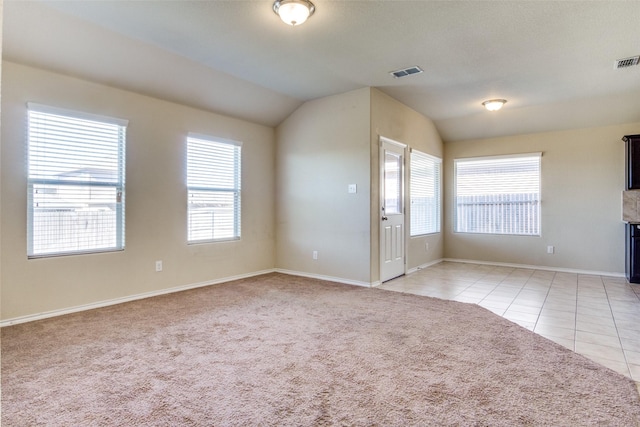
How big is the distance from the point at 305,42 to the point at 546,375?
3372mm

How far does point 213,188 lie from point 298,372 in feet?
10.7

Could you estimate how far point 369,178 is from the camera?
4.70 m

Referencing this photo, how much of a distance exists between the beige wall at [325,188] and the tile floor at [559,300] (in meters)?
0.77

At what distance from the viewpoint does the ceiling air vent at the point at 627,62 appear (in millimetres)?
3742

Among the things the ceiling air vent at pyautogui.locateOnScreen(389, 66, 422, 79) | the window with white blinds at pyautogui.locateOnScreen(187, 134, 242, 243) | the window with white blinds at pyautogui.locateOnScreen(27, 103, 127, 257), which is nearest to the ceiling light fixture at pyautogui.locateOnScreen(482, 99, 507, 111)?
the ceiling air vent at pyautogui.locateOnScreen(389, 66, 422, 79)

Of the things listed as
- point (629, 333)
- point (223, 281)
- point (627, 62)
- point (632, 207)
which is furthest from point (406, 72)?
point (632, 207)

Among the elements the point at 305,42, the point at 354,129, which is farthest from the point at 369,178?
the point at 305,42

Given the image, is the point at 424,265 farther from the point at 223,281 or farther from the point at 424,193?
the point at 223,281

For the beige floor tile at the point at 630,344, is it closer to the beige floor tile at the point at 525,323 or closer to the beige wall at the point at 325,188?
the beige floor tile at the point at 525,323

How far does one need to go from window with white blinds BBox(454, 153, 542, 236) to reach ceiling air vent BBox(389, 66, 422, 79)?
122 inches

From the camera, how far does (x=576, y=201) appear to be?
5.79 meters

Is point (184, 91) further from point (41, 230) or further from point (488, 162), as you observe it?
point (488, 162)

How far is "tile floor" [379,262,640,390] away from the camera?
9.18 feet

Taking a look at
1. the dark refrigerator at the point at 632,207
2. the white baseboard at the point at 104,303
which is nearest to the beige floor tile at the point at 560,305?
the dark refrigerator at the point at 632,207
